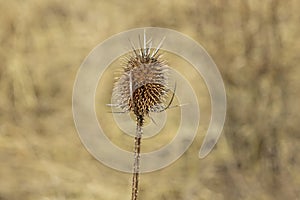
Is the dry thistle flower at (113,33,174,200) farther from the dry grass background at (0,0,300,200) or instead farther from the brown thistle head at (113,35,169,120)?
the dry grass background at (0,0,300,200)

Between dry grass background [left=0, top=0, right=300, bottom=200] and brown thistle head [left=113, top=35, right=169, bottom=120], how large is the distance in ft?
5.21

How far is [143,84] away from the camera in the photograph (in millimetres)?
880

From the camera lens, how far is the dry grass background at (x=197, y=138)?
2477 mm

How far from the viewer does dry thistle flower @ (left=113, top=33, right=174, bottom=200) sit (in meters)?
0.85

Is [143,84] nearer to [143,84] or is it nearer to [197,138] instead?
[143,84]

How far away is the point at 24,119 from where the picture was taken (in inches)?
110

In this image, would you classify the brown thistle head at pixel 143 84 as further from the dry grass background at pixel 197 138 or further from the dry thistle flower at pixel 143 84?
the dry grass background at pixel 197 138

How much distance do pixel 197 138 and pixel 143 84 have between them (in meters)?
1.80

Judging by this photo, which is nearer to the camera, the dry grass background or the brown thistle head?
the brown thistle head

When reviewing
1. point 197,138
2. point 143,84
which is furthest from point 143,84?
point 197,138

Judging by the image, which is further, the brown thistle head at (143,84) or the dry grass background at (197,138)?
the dry grass background at (197,138)

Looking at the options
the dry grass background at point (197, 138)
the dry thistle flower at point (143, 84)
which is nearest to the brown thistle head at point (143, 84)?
the dry thistle flower at point (143, 84)

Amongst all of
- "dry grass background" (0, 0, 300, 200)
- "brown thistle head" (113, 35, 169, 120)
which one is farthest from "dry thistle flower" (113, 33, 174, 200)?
"dry grass background" (0, 0, 300, 200)

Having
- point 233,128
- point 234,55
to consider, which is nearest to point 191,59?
point 234,55
